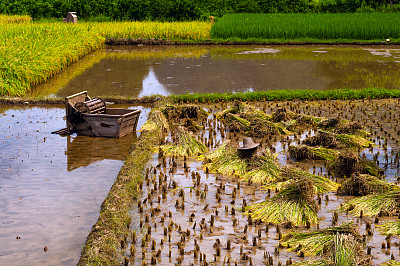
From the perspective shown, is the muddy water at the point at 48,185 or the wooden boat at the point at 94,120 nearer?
the muddy water at the point at 48,185

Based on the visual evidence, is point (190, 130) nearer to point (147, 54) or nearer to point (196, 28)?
point (147, 54)

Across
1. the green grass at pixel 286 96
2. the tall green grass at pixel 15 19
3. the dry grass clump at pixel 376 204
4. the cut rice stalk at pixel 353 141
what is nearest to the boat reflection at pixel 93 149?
the green grass at pixel 286 96

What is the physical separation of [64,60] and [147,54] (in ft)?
15.6

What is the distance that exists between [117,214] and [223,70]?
39.6ft

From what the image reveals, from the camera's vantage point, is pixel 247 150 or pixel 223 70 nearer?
pixel 247 150

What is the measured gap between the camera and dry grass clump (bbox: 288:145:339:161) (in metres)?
8.94

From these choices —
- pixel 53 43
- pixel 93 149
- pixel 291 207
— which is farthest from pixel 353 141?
pixel 53 43

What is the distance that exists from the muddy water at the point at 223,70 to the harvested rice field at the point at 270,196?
4628 mm

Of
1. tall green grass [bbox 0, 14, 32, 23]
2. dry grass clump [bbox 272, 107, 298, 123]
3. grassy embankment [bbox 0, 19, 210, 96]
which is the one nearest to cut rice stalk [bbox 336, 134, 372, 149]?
dry grass clump [bbox 272, 107, 298, 123]

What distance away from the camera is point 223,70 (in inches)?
713

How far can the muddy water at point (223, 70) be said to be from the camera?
15453 millimetres

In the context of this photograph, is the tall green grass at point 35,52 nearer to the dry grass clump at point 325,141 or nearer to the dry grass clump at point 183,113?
the dry grass clump at point 183,113

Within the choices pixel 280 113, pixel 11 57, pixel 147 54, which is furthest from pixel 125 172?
pixel 147 54

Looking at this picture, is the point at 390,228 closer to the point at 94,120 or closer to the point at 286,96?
the point at 94,120
